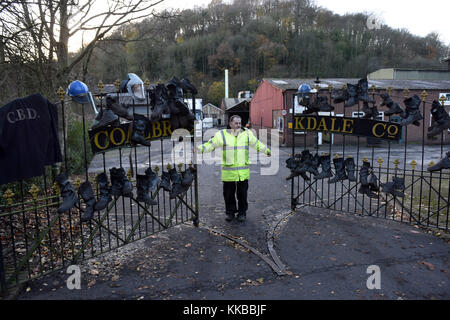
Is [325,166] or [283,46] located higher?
[283,46]

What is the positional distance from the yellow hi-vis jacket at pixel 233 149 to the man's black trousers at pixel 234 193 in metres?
0.16

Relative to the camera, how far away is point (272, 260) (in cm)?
482

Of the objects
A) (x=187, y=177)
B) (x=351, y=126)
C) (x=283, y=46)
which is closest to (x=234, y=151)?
(x=187, y=177)

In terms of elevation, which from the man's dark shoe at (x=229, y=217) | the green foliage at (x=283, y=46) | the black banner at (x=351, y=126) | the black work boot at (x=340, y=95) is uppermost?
the green foliage at (x=283, y=46)

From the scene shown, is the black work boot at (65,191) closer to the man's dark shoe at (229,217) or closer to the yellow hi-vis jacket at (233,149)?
the yellow hi-vis jacket at (233,149)

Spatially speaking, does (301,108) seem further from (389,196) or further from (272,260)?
(272,260)

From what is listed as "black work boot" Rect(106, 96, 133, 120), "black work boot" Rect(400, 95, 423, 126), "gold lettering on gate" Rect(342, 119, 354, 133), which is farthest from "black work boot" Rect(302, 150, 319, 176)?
"black work boot" Rect(106, 96, 133, 120)

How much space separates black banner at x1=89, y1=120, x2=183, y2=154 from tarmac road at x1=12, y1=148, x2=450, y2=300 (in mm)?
1700

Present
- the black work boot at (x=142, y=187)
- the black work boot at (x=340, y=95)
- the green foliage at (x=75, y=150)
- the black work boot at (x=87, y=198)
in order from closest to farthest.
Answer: the black work boot at (x=87, y=198), the black work boot at (x=142, y=187), the black work boot at (x=340, y=95), the green foliage at (x=75, y=150)

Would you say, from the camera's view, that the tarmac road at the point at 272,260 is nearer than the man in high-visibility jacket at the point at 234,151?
Yes

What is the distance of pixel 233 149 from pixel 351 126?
7.80 feet

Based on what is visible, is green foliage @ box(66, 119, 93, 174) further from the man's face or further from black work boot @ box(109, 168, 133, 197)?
black work boot @ box(109, 168, 133, 197)

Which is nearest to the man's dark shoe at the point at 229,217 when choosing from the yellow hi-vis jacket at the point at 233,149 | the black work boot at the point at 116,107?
the yellow hi-vis jacket at the point at 233,149

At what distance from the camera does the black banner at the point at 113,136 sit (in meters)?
4.57
